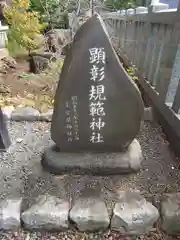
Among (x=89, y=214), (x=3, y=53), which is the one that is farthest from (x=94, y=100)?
(x=3, y=53)

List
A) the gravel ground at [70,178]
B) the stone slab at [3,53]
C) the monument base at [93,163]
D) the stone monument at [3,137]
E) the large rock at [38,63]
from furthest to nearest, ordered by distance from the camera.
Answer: the large rock at [38,63] < the stone slab at [3,53] < the stone monument at [3,137] < the monument base at [93,163] < the gravel ground at [70,178]

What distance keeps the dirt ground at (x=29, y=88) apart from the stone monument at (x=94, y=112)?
1.21 m

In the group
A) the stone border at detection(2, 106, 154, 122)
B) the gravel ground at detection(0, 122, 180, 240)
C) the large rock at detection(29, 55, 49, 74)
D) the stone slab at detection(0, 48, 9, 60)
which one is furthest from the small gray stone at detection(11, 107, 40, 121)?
the stone slab at detection(0, 48, 9, 60)

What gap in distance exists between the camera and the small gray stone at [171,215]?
168cm

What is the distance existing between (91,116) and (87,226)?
76cm

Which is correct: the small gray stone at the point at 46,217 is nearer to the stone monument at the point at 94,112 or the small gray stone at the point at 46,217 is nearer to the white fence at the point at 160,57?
the stone monument at the point at 94,112

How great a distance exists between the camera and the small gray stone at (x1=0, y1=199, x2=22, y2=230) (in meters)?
1.70

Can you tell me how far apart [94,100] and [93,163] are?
0.49m

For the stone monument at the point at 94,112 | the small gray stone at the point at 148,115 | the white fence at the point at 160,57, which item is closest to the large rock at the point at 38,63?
the white fence at the point at 160,57

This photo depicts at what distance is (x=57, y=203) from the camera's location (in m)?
1.79

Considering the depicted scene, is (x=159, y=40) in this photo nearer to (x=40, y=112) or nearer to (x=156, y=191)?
(x=40, y=112)

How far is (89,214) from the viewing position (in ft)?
5.61

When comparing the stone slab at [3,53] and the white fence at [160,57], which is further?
the stone slab at [3,53]

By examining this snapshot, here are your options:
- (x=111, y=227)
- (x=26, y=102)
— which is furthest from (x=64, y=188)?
(x=26, y=102)
